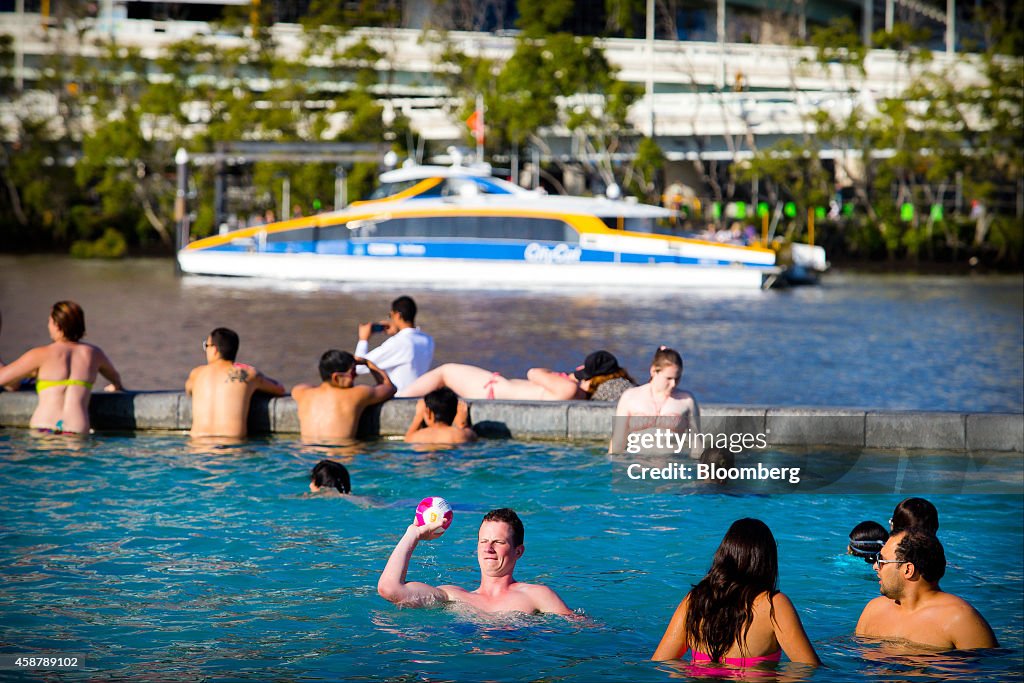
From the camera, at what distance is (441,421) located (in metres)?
10.9

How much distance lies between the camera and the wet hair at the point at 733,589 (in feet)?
17.3

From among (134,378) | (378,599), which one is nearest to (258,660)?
(378,599)

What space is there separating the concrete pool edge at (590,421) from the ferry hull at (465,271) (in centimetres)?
2099

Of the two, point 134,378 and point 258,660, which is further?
point 134,378

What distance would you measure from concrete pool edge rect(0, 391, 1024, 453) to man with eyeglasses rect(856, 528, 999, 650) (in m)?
4.34

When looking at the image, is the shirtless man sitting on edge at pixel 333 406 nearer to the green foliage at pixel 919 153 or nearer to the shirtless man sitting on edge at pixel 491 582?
the shirtless man sitting on edge at pixel 491 582

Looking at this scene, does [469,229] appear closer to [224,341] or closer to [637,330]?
[637,330]

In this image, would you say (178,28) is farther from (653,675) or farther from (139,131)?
(653,675)

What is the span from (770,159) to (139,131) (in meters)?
19.7

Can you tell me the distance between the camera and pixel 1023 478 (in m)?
9.98

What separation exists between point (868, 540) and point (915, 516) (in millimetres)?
1638

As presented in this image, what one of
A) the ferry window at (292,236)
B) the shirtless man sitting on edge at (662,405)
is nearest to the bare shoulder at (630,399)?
the shirtless man sitting on edge at (662,405)

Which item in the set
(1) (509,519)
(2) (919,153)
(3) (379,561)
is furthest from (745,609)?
(2) (919,153)

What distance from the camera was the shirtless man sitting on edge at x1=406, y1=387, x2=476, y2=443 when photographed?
35.7 ft
